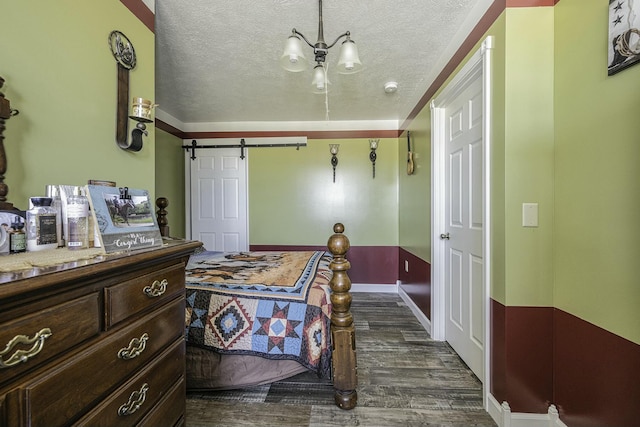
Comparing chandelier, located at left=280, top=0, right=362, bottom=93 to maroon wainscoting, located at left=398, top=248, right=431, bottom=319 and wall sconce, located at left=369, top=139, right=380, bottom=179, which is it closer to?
maroon wainscoting, located at left=398, top=248, right=431, bottom=319

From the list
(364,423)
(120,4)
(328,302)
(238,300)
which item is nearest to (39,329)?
(238,300)

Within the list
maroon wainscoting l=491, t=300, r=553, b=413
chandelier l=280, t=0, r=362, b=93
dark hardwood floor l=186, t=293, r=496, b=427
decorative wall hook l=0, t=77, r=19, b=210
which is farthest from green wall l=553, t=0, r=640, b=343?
decorative wall hook l=0, t=77, r=19, b=210

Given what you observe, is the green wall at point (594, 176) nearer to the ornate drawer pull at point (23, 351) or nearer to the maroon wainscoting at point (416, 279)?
the maroon wainscoting at point (416, 279)

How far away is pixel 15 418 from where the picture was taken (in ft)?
1.78

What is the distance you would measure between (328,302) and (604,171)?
1.49 meters

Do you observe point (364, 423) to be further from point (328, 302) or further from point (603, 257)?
point (603, 257)

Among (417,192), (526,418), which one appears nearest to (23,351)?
(526,418)

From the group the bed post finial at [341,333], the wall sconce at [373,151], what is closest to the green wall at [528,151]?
the bed post finial at [341,333]

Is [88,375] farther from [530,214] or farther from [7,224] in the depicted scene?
[530,214]

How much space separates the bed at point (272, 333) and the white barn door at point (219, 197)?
2493 mm

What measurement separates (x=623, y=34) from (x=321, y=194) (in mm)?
3301

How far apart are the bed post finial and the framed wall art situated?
138 centimetres

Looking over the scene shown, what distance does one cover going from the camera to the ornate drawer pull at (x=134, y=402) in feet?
2.67

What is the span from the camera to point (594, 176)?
122 cm
